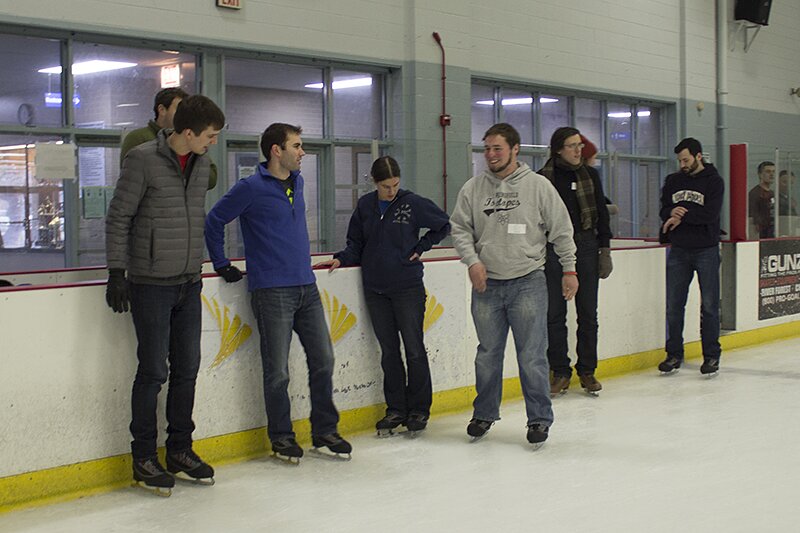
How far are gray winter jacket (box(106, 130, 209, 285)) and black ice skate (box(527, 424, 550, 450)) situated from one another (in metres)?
1.71

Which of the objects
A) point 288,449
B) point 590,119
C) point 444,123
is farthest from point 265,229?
point 590,119

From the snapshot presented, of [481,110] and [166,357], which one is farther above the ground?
[481,110]

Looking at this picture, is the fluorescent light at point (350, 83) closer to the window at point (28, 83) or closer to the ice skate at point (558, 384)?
the window at point (28, 83)

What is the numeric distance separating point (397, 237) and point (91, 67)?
13.6 feet

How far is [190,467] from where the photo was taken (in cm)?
393

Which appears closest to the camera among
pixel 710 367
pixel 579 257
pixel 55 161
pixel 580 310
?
pixel 579 257

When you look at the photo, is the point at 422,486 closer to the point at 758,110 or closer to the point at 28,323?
the point at 28,323

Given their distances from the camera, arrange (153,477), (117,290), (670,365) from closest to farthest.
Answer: (117,290), (153,477), (670,365)

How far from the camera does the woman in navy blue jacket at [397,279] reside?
4.71 m

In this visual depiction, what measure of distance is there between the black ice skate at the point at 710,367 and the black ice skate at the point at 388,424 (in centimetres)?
248

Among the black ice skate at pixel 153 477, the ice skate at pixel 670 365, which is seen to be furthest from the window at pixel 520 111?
the black ice skate at pixel 153 477

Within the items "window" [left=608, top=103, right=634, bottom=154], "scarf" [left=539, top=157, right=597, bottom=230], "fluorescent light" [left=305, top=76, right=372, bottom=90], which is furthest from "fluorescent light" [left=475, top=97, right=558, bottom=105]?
"scarf" [left=539, top=157, right=597, bottom=230]

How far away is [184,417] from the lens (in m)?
3.94

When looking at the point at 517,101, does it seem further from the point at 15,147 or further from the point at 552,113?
the point at 15,147
